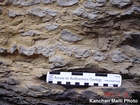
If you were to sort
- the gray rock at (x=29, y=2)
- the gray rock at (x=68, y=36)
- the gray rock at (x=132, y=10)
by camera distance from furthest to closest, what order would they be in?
the gray rock at (x=29, y=2) < the gray rock at (x=68, y=36) < the gray rock at (x=132, y=10)

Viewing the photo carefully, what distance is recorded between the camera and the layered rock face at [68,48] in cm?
167

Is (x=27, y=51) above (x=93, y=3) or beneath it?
beneath

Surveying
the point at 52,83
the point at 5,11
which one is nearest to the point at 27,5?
the point at 5,11

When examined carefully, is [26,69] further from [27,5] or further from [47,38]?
[27,5]

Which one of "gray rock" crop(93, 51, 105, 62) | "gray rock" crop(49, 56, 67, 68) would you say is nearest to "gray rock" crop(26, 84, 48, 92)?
"gray rock" crop(49, 56, 67, 68)

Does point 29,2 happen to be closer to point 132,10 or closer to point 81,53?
point 81,53

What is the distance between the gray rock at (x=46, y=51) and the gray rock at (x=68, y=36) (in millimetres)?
114

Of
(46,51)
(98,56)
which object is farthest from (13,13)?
(98,56)


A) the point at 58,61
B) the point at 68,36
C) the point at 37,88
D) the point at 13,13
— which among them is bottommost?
the point at 37,88

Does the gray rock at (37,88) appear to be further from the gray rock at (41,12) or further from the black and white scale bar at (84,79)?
the gray rock at (41,12)

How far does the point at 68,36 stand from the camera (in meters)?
1.77

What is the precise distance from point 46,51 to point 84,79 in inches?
14.2

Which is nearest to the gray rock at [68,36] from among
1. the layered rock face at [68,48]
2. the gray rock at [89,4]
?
the layered rock face at [68,48]

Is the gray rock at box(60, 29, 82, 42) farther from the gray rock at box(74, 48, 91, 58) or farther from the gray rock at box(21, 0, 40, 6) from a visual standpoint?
the gray rock at box(21, 0, 40, 6)
